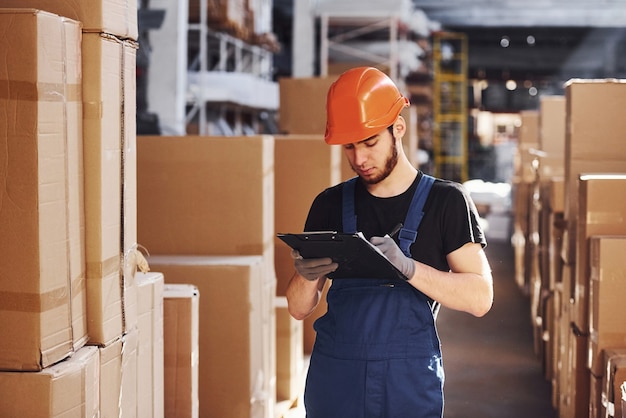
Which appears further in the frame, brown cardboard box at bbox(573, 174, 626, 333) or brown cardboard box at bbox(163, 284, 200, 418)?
brown cardboard box at bbox(573, 174, 626, 333)

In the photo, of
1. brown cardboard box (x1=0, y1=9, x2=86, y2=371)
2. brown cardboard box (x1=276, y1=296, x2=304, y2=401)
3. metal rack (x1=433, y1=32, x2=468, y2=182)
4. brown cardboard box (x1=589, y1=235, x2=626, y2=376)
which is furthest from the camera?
metal rack (x1=433, y1=32, x2=468, y2=182)

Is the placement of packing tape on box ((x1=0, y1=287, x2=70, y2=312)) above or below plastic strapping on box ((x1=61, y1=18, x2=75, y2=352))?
below

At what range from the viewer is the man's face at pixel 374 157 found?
8.28 ft

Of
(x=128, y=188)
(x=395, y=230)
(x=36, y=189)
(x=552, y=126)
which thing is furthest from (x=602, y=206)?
(x=552, y=126)

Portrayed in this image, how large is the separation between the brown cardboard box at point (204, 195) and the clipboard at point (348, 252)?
1.54m

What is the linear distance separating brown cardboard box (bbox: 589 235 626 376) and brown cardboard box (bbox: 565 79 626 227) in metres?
0.82

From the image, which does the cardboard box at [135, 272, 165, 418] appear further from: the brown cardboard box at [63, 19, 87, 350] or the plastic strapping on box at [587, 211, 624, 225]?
the plastic strapping on box at [587, 211, 624, 225]

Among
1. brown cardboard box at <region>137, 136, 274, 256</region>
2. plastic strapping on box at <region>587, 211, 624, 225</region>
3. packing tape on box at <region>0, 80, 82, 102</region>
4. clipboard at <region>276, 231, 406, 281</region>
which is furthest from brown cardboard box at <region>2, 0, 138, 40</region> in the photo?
plastic strapping on box at <region>587, 211, 624, 225</region>

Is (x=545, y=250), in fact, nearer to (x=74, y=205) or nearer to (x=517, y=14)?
(x=74, y=205)

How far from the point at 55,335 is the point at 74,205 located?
1.04 feet

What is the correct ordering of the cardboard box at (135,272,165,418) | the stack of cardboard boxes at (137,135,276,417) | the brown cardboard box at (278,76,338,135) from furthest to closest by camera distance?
the brown cardboard box at (278,76,338,135), the stack of cardboard boxes at (137,135,276,417), the cardboard box at (135,272,165,418)

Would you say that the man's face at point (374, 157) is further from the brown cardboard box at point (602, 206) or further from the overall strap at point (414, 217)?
the brown cardboard box at point (602, 206)

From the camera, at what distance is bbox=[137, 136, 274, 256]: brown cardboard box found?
13.1 ft

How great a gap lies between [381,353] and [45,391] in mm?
833
